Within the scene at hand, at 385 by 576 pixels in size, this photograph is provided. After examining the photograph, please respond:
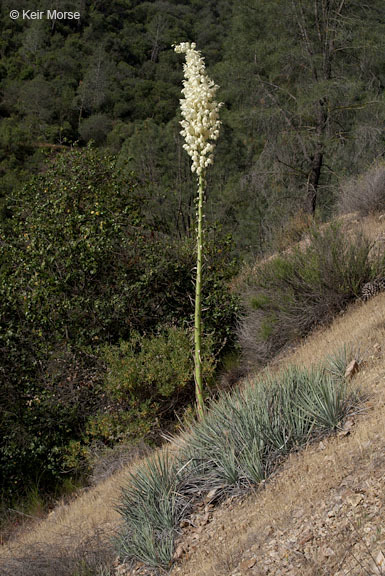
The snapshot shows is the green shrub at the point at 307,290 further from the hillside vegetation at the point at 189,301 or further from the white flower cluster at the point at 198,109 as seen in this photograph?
the white flower cluster at the point at 198,109

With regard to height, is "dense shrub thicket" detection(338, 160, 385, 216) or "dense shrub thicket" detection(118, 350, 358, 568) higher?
"dense shrub thicket" detection(118, 350, 358, 568)

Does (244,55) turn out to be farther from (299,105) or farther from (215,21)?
(215,21)

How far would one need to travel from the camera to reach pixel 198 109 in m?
4.79

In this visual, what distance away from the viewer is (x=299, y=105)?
13719 millimetres

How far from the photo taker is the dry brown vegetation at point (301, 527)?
2789 millimetres

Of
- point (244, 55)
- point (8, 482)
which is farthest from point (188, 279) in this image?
point (244, 55)

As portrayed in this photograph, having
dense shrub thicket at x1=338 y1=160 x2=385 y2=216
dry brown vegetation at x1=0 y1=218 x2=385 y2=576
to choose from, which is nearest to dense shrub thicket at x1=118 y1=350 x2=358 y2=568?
dry brown vegetation at x1=0 y1=218 x2=385 y2=576

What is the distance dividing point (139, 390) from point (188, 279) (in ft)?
7.30

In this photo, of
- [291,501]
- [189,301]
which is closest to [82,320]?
[189,301]

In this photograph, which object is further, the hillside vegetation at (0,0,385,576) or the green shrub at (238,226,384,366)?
the green shrub at (238,226,384,366)

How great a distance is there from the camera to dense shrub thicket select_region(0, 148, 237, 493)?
25.1 feet

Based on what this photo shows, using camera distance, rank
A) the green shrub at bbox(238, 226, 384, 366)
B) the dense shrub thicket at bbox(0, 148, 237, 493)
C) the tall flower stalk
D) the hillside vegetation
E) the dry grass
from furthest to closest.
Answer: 1. the dense shrub thicket at bbox(0, 148, 237, 493)
2. the green shrub at bbox(238, 226, 384, 366)
3. the tall flower stalk
4. the hillside vegetation
5. the dry grass

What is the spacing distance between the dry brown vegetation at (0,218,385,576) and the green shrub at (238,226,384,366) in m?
2.41

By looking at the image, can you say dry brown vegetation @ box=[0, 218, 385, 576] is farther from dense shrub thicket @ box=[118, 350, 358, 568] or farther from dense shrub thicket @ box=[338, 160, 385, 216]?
dense shrub thicket @ box=[338, 160, 385, 216]
